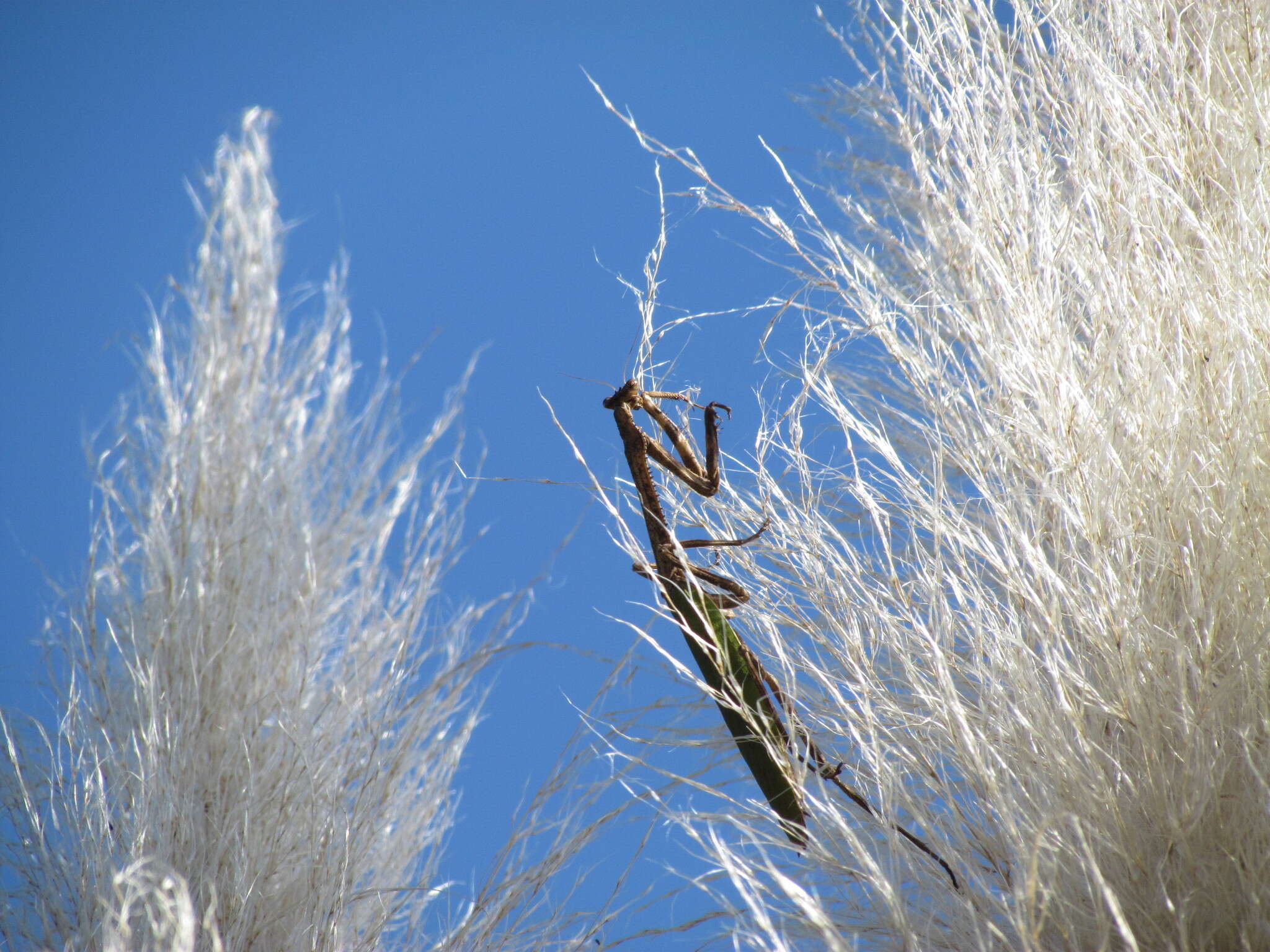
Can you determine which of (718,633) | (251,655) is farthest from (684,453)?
(251,655)

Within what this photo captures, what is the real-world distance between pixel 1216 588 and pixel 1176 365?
0.09m

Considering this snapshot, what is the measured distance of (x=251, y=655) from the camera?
72 centimetres

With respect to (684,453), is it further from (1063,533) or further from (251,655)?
(251,655)

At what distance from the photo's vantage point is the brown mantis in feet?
1.38

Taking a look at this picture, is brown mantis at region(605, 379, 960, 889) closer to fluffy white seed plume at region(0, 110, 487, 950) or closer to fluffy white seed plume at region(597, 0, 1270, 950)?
fluffy white seed plume at region(597, 0, 1270, 950)

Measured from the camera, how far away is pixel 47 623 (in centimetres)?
80

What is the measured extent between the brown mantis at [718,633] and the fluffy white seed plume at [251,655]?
0.63 feet

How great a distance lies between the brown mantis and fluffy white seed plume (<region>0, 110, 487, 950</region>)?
0.19 meters

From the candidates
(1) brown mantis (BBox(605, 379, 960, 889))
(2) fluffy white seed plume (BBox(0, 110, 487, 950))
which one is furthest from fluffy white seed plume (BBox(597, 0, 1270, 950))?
(2) fluffy white seed plume (BBox(0, 110, 487, 950))

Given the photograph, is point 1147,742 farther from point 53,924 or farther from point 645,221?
point 645,221

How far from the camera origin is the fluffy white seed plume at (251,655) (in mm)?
→ 595

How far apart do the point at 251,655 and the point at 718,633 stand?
1.48ft

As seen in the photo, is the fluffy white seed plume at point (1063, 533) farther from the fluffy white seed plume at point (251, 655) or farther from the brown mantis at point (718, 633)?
the fluffy white seed plume at point (251, 655)

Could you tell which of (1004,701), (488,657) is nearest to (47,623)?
(488,657)
